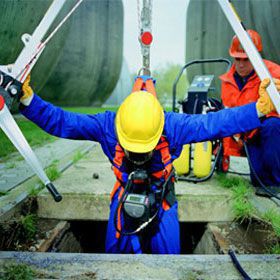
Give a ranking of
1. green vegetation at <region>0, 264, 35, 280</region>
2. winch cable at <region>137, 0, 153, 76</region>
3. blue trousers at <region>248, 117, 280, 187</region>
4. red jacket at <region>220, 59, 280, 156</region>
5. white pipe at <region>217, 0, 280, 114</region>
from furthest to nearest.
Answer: red jacket at <region>220, 59, 280, 156</region>, blue trousers at <region>248, 117, 280, 187</region>, winch cable at <region>137, 0, 153, 76</region>, white pipe at <region>217, 0, 280, 114</region>, green vegetation at <region>0, 264, 35, 280</region>

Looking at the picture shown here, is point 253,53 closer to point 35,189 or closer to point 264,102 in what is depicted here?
point 264,102

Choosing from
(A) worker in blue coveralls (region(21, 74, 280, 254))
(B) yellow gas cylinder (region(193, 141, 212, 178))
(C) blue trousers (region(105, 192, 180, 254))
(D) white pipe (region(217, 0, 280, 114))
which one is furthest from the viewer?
(B) yellow gas cylinder (region(193, 141, 212, 178))

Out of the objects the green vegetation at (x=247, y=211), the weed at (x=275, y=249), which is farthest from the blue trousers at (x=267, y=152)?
the weed at (x=275, y=249)

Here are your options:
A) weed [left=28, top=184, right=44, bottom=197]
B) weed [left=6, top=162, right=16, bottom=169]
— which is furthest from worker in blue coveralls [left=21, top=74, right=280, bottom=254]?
weed [left=6, top=162, right=16, bottom=169]

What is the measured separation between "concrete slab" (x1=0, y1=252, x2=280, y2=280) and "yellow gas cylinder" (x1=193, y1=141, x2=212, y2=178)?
5.37 ft

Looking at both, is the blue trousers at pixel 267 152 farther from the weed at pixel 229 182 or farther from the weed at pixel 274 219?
the weed at pixel 274 219

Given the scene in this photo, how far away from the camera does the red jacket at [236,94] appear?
317cm

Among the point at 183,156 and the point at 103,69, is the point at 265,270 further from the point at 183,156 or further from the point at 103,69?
the point at 103,69

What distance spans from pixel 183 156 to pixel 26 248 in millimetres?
1847

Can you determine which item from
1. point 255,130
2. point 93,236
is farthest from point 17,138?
point 255,130

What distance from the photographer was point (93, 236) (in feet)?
12.0

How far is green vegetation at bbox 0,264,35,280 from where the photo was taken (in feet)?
5.37

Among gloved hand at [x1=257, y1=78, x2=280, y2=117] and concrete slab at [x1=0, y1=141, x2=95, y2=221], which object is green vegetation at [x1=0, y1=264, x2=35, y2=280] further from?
gloved hand at [x1=257, y1=78, x2=280, y2=117]

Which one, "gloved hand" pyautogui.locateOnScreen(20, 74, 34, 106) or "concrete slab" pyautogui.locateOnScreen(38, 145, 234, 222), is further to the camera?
"concrete slab" pyautogui.locateOnScreen(38, 145, 234, 222)
